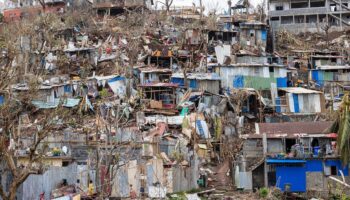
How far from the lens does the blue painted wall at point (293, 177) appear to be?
22.7 m

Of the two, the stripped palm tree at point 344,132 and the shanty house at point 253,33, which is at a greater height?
the shanty house at point 253,33

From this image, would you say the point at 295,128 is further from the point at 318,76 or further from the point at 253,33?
the point at 253,33

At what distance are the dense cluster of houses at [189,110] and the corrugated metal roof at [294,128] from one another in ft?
0.18

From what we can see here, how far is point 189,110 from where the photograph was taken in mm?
29562

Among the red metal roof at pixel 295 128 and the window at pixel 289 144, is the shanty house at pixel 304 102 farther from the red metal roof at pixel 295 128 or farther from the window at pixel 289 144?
the window at pixel 289 144

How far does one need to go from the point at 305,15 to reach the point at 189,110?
70.9 ft

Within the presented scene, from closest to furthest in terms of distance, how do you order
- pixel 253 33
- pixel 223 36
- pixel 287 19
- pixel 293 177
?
pixel 293 177
pixel 253 33
pixel 223 36
pixel 287 19

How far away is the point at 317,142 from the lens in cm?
2364

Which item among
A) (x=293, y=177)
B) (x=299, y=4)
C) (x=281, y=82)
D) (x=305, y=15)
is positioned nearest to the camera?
(x=293, y=177)

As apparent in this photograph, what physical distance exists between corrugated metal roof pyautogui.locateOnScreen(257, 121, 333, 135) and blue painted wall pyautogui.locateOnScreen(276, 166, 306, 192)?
101 inches

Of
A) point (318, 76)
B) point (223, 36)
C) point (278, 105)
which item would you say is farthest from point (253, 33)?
point (278, 105)

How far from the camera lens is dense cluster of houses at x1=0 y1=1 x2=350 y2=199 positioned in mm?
19391

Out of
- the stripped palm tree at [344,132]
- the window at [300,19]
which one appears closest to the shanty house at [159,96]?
the stripped palm tree at [344,132]

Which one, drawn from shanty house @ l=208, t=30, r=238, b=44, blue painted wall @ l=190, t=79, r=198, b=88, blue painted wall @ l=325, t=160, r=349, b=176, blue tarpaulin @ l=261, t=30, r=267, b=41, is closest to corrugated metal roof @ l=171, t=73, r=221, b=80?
blue painted wall @ l=190, t=79, r=198, b=88
